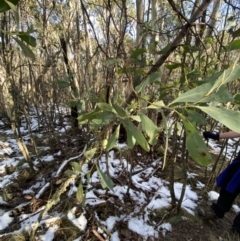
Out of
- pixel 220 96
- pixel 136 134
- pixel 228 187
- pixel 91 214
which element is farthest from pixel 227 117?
pixel 228 187

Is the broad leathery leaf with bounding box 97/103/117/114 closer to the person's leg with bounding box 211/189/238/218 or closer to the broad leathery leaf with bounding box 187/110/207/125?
the broad leathery leaf with bounding box 187/110/207/125

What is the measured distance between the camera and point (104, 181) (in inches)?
25.7

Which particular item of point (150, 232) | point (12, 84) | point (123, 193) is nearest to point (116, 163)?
point (123, 193)

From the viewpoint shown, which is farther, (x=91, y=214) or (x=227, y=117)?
(x=91, y=214)

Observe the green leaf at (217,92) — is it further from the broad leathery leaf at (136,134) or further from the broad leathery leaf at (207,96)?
the broad leathery leaf at (136,134)

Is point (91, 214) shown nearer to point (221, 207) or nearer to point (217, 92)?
point (221, 207)

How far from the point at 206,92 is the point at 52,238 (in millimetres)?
1510

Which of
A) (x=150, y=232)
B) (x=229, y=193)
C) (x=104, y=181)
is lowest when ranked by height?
(x=150, y=232)

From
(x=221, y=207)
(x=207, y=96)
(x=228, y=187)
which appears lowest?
(x=221, y=207)

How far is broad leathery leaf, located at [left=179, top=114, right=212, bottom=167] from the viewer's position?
475 millimetres

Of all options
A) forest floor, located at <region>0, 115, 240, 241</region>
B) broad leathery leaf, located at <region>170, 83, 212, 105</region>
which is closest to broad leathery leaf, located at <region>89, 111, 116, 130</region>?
broad leathery leaf, located at <region>170, 83, 212, 105</region>

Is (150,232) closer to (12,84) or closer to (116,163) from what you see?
(116,163)

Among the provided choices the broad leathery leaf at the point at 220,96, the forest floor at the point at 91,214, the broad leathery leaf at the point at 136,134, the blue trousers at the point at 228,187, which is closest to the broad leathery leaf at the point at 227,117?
the broad leathery leaf at the point at 220,96

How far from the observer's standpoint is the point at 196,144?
0.48m
